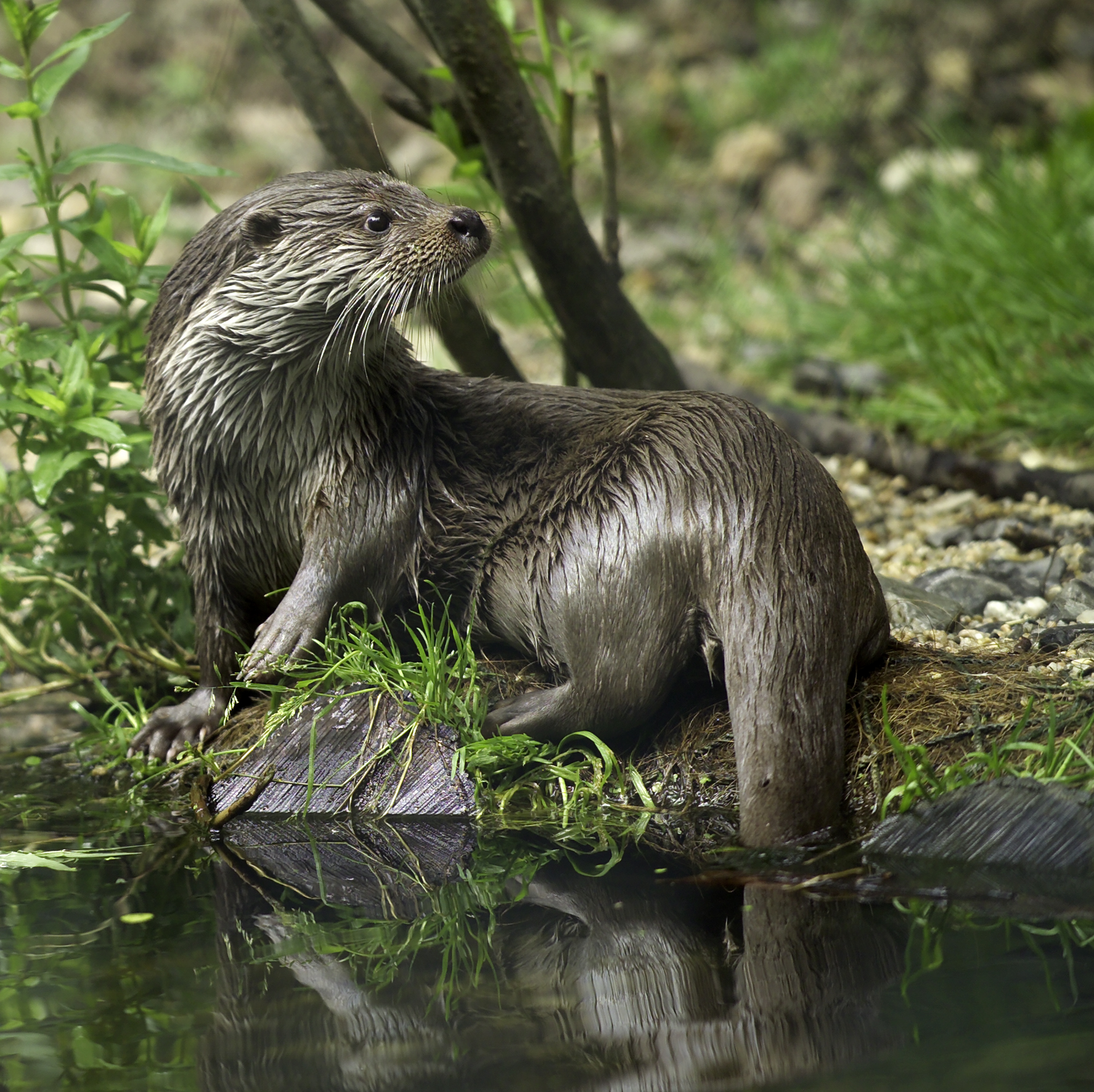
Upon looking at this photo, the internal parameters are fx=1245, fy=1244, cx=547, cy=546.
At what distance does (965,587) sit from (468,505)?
1264 millimetres

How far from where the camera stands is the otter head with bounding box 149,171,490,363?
2.39 meters

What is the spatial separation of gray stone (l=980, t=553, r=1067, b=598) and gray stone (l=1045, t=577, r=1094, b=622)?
0.28 ft

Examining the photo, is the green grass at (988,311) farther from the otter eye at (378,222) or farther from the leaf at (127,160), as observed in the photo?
the leaf at (127,160)

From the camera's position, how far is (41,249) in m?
7.04

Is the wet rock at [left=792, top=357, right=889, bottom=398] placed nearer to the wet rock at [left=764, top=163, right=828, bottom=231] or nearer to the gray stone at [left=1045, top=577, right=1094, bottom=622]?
the gray stone at [left=1045, top=577, right=1094, bottom=622]

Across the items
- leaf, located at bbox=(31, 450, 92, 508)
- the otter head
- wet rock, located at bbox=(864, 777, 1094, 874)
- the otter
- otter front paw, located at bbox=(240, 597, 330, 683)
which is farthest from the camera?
leaf, located at bbox=(31, 450, 92, 508)

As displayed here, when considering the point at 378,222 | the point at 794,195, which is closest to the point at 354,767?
the point at 378,222

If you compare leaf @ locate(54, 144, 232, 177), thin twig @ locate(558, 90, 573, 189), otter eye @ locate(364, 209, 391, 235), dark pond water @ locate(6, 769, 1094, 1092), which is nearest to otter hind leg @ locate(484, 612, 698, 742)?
dark pond water @ locate(6, 769, 1094, 1092)

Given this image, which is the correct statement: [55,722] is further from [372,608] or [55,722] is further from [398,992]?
[398,992]

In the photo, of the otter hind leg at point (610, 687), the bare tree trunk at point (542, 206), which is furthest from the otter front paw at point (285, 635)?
the bare tree trunk at point (542, 206)

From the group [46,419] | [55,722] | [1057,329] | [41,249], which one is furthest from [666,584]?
[41,249]

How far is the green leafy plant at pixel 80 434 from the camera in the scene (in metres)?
2.69

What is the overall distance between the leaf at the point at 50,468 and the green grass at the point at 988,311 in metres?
2.66

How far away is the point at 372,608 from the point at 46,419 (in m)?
0.84
